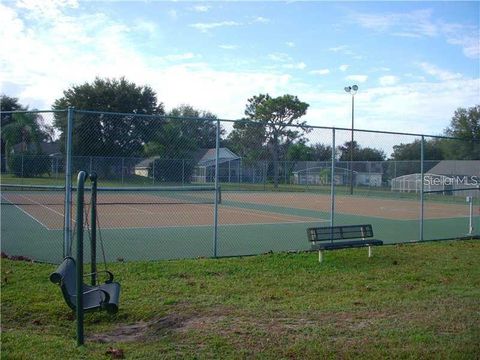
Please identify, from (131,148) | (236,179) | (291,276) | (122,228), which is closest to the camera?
(291,276)

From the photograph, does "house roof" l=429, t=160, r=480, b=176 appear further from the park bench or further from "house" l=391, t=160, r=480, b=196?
the park bench

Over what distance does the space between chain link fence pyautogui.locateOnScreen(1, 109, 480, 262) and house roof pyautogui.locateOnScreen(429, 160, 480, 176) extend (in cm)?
631

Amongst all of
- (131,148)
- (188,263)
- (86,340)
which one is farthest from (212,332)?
(131,148)

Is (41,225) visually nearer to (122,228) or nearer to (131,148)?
(122,228)

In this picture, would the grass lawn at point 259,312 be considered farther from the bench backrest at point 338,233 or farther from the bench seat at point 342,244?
the bench backrest at point 338,233

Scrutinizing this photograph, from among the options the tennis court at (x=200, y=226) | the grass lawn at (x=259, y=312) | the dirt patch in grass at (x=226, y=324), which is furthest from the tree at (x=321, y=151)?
the dirt patch in grass at (x=226, y=324)

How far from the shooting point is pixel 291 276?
26.7 feet

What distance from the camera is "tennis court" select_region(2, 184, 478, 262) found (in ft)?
36.3

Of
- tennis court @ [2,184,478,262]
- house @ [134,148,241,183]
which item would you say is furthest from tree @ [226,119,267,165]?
house @ [134,148,241,183]

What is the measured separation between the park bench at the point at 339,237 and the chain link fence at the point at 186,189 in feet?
2.53

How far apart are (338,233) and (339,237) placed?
82 millimetres

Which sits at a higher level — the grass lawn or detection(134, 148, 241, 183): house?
detection(134, 148, 241, 183): house

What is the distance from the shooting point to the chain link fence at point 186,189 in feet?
35.8

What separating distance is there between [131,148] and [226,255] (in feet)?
43.4
